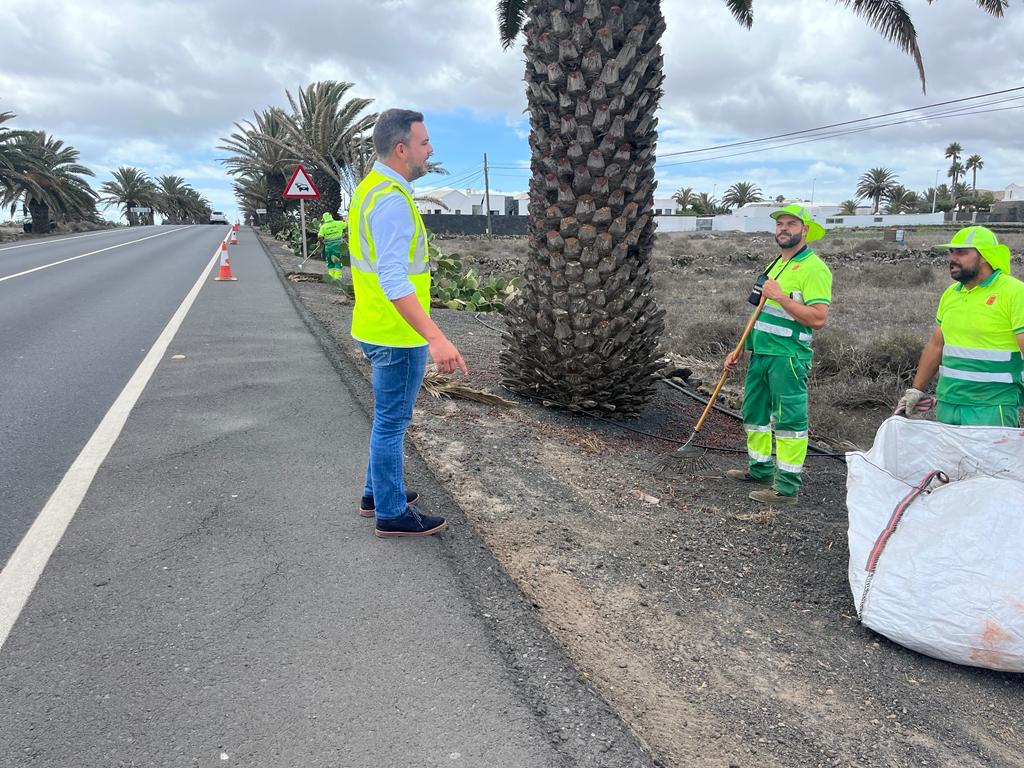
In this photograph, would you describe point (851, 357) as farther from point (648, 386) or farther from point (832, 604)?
point (832, 604)

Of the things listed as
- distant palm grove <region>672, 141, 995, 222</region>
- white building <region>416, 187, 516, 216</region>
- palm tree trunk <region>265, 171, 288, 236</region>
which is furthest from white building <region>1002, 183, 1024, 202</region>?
palm tree trunk <region>265, 171, 288, 236</region>

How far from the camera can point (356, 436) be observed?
547cm

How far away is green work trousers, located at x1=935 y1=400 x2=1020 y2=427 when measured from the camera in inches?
157

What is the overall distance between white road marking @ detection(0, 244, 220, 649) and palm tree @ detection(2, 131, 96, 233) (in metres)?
32.7

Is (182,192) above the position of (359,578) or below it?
above

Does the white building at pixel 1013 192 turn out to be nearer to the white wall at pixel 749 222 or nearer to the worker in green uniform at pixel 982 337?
the white wall at pixel 749 222

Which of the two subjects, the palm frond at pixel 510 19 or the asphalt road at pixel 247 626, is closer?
the asphalt road at pixel 247 626

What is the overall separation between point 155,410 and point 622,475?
3717 mm

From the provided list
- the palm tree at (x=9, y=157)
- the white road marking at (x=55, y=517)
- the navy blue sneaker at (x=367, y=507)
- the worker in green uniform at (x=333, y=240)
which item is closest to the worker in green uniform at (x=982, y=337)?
the navy blue sneaker at (x=367, y=507)

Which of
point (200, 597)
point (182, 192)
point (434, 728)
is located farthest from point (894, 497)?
point (182, 192)

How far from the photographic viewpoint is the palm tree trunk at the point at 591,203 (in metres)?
5.90

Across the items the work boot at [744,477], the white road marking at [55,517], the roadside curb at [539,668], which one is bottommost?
the work boot at [744,477]

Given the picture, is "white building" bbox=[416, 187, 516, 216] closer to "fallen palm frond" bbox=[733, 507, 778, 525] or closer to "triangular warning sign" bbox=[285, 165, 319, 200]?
"triangular warning sign" bbox=[285, 165, 319, 200]

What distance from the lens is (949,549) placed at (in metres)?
3.02
